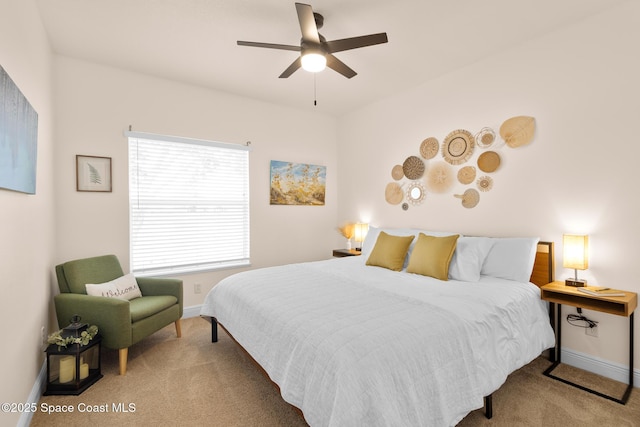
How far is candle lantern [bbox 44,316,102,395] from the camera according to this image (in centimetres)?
219

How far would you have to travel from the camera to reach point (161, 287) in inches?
120

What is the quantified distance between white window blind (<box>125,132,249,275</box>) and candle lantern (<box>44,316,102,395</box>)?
3.92 feet

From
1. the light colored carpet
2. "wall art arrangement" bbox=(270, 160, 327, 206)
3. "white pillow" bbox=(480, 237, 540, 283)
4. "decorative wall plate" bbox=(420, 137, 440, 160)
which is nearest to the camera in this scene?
the light colored carpet

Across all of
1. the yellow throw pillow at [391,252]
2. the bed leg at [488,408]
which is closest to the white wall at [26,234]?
the bed leg at [488,408]

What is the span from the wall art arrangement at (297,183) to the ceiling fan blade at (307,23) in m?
2.34

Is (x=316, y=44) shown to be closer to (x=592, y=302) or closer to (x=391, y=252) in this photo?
(x=391, y=252)

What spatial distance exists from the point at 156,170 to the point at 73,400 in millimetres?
2300

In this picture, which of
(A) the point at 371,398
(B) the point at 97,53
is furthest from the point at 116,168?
(A) the point at 371,398

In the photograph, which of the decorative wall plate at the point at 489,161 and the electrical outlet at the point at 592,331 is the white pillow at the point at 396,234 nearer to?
the decorative wall plate at the point at 489,161

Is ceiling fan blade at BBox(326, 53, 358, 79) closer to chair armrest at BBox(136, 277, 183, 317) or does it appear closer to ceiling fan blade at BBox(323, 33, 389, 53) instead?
ceiling fan blade at BBox(323, 33, 389, 53)

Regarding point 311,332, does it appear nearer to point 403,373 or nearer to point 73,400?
point 403,373

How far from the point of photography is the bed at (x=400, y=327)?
141cm

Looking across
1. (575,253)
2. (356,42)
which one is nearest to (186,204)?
(356,42)

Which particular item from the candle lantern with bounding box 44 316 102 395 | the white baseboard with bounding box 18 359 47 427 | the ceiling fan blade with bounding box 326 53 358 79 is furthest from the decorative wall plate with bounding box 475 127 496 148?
the white baseboard with bounding box 18 359 47 427
